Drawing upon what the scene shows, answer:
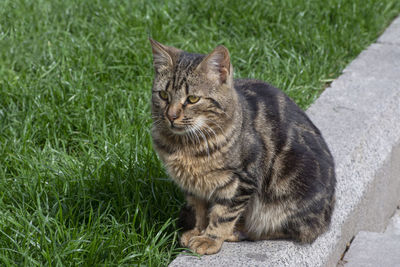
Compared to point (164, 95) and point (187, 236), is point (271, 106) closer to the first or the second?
point (164, 95)

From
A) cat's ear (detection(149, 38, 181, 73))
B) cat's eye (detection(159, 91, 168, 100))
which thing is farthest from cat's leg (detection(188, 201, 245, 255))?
cat's ear (detection(149, 38, 181, 73))

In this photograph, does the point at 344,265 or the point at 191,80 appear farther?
the point at 344,265

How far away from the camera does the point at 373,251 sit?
280 cm

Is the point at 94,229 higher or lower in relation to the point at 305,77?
lower

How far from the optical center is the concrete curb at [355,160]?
243cm

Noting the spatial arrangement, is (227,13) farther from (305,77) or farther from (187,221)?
(187,221)

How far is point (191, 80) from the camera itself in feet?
7.87

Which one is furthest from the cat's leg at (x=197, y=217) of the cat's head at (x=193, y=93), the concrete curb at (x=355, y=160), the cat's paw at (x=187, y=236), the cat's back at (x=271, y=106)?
the cat's back at (x=271, y=106)

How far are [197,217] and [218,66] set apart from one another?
693 mm

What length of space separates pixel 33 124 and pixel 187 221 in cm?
127

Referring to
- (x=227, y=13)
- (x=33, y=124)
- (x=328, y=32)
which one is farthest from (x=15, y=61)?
(x=328, y=32)

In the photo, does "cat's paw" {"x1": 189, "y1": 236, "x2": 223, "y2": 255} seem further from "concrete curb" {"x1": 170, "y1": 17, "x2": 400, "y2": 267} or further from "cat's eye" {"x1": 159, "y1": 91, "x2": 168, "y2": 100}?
"cat's eye" {"x1": 159, "y1": 91, "x2": 168, "y2": 100}

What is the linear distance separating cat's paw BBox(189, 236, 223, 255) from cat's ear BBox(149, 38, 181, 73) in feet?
2.43

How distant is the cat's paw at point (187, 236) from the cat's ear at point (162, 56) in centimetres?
72
